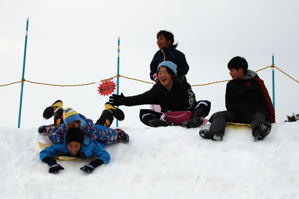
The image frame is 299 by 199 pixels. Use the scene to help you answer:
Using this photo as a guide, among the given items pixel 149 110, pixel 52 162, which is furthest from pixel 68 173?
pixel 149 110

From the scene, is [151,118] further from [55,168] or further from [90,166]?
[55,168]

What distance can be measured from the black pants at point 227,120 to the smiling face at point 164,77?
2.40 ft

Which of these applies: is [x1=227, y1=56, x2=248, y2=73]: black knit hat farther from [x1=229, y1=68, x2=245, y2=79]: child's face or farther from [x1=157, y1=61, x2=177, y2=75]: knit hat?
[x1=157, y1=61, x2=177, y2=75]: knit hat

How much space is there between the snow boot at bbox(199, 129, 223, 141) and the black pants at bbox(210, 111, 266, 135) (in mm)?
28

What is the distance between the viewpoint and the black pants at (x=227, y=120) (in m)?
4.04

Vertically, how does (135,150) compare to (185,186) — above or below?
above

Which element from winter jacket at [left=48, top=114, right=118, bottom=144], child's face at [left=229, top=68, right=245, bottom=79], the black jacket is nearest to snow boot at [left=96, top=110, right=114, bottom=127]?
the black jacket

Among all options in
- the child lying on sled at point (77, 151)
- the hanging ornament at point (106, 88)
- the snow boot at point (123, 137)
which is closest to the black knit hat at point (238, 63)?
the snow boot at point (123, 137)

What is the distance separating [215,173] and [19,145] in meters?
1.95

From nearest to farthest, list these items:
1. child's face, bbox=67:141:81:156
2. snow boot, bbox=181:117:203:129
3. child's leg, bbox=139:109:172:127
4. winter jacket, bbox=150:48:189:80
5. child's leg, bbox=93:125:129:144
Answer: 1. child's face, bbox=67:141:81:156
2. child's leg, bbox=93:125:129:144
3. snow boot, bbox=181:117:203:129
4. child's leg, bbox=139:109:172:127
5. winter jacket, bbox=150:48:189:80

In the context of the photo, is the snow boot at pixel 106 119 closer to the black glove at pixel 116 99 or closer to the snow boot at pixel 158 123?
the black glove at pixel 116 99

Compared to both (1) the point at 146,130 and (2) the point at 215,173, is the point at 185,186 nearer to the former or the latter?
(2) the point at 215,173

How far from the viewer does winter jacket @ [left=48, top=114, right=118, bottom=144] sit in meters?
4.11

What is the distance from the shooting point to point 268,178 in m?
3.34
